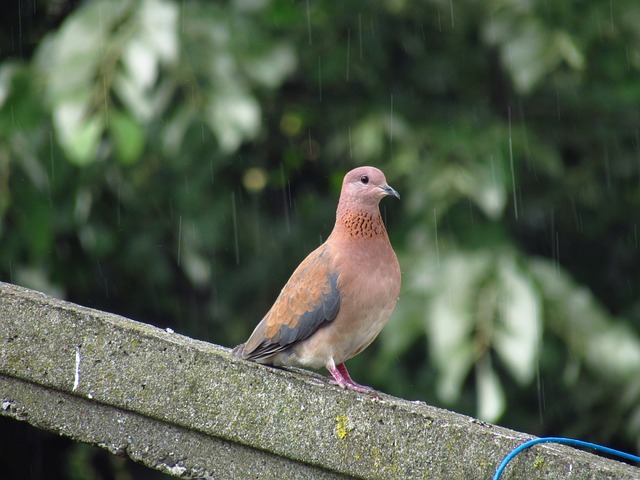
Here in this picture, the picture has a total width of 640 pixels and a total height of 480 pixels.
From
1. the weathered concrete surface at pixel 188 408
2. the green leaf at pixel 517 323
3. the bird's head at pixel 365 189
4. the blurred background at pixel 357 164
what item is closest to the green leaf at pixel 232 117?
A: the blurred background at pixel 357 164

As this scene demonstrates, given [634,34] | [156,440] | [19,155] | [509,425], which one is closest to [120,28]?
[19,155]

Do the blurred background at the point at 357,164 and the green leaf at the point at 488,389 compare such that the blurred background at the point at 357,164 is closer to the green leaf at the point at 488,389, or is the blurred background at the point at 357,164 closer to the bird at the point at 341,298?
the green leaf at the point at 488,389

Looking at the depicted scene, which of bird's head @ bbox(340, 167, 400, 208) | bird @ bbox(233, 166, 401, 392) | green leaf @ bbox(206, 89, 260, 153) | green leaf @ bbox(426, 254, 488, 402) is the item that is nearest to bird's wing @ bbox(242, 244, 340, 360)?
bird @ bbox(233, 166, 401, 392)

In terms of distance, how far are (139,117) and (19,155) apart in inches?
25.6

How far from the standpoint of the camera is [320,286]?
2449mm

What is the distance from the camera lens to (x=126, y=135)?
3041mm

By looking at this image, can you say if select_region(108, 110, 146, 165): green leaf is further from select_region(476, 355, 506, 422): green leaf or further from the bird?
select_region(476, 355, 506, 422): green leaf

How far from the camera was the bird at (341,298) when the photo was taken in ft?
8.01

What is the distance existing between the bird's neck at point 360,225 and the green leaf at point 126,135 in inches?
33.0

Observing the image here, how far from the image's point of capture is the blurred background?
3154 mm

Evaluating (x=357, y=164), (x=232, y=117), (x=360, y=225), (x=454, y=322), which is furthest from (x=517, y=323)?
(x=357, y=164)

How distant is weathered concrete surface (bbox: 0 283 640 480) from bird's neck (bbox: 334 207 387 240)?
87 cm

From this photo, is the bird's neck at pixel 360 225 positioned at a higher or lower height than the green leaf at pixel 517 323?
higher

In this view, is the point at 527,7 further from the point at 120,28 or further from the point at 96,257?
the point at 96,257
